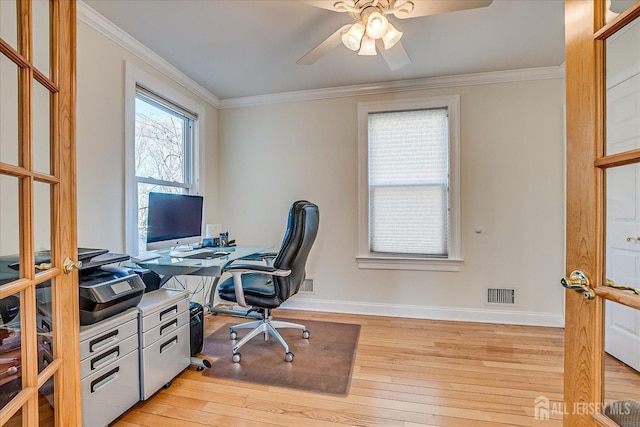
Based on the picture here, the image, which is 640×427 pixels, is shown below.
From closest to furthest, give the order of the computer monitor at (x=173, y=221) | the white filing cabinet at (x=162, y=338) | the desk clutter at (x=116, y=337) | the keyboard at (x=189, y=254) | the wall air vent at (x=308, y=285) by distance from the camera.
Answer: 1. the desk clutter at (x=116, y=337)
2. the white filing cabinet at (x=162, y=338)
3. the computer monitor at (x=173, y=221)
4. the keyboard at (x=189, y=254)
5. the wall air vent at (x=308, y=285)

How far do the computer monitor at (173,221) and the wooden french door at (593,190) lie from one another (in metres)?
2.33

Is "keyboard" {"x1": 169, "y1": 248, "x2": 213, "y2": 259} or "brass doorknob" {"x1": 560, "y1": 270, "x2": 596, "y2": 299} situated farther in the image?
"keyboard" {"x1": 169, "y1": 248, "x2": 213, "y2": 259}

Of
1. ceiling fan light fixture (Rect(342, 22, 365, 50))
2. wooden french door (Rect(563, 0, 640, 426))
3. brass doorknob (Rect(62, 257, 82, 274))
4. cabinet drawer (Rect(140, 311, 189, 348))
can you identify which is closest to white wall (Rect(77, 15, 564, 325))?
cabinet drawer (Rect(140, 311, 189, 348))

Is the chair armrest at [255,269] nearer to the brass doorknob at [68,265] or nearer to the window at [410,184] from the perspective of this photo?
the brass doorknob at [68,265]

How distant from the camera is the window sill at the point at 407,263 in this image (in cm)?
283

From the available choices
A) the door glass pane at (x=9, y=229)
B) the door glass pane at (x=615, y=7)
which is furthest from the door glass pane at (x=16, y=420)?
the door glass pane at (x=615, y=7)

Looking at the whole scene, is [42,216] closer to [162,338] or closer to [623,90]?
[162,338]

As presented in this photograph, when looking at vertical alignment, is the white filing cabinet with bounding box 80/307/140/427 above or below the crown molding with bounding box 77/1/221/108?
below

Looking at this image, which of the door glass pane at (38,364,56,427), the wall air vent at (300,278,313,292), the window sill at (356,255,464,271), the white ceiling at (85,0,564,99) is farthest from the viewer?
the wall air vent at (300,278,313,292)

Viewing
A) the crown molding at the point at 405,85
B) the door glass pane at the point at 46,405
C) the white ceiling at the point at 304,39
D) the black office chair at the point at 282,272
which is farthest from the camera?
the crown molding at the point at 405,85

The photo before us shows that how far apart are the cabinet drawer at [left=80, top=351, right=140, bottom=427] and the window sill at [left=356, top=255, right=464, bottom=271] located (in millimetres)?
2075

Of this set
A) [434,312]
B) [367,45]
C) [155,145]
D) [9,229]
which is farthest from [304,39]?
[434,312]

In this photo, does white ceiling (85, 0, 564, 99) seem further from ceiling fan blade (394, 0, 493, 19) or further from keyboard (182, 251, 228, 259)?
keyboard (182, 251, 228, 259)

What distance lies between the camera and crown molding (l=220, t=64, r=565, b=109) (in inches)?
105
